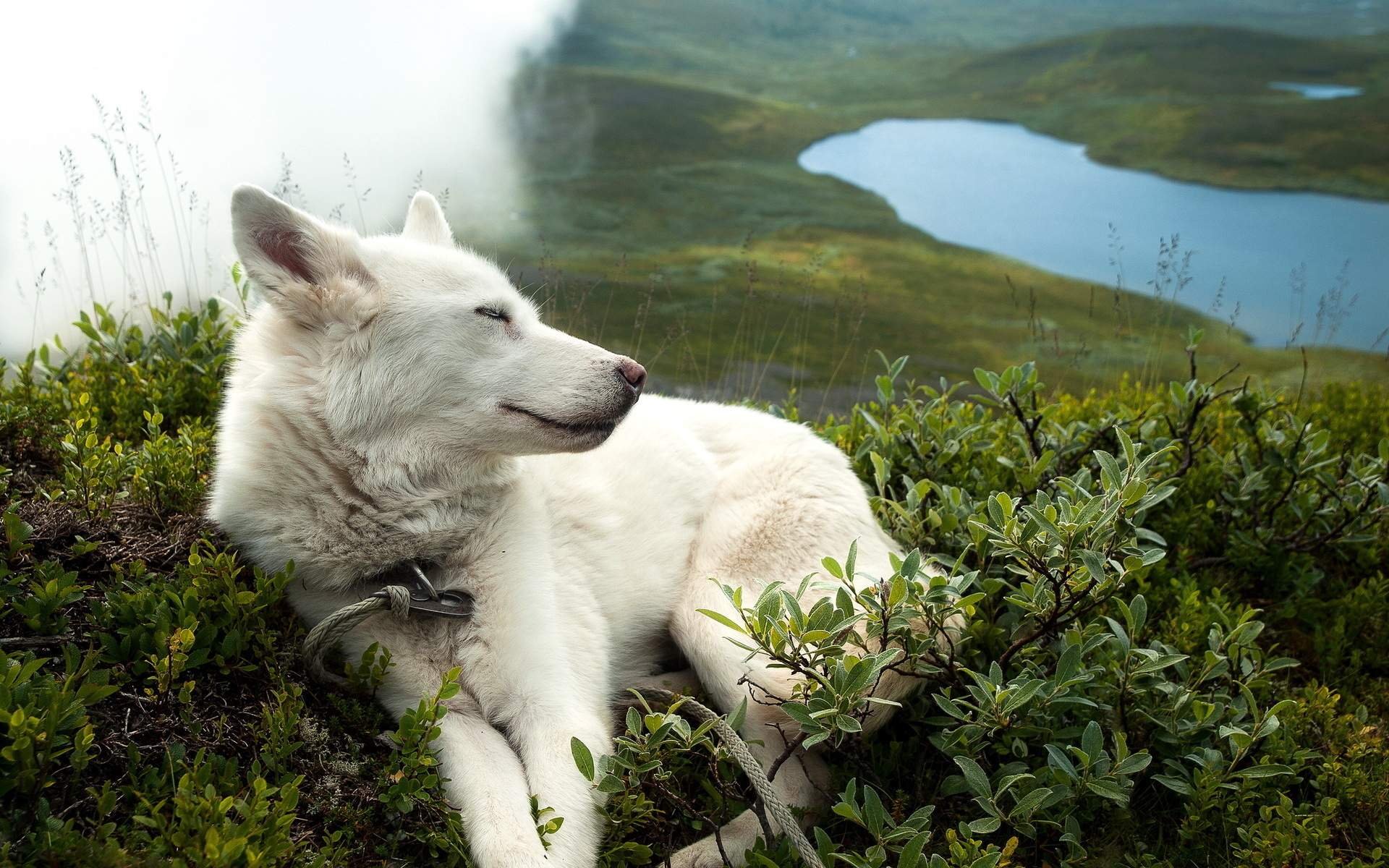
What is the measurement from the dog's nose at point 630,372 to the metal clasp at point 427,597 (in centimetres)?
74

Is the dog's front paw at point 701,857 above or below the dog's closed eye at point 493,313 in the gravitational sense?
below

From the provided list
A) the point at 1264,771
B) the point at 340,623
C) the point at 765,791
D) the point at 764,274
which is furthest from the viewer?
the point at 764,274

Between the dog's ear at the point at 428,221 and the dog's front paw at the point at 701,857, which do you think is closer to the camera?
the dog's front paw at the point at 701,857

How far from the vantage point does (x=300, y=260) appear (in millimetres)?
2570

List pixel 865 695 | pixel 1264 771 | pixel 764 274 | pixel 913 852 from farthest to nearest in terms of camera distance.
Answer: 1. pixel 764 274
2. pixel 865 695
3. pixel 1264 771
4. pixel 913 852

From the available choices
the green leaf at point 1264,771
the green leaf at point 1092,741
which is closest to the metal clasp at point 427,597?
the green leaf at point 1092,741

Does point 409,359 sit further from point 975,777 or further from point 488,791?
point 975,777

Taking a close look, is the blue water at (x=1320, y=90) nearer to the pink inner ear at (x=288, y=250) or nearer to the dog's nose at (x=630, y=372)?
the dog's nose at (x=630, y=372)

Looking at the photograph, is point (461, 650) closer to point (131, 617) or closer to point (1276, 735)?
point (131, 617)

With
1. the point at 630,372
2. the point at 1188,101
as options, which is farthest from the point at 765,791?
the point at 1188,101

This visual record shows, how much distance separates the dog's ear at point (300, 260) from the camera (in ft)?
8.07

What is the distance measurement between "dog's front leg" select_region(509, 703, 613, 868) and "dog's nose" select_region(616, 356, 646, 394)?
914 millimetres

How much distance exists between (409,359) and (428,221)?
2.62 feet

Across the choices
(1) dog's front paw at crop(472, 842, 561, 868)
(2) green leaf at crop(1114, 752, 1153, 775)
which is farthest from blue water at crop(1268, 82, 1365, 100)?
(1) dog's front paw at crop(472, 842, 561, 868)
